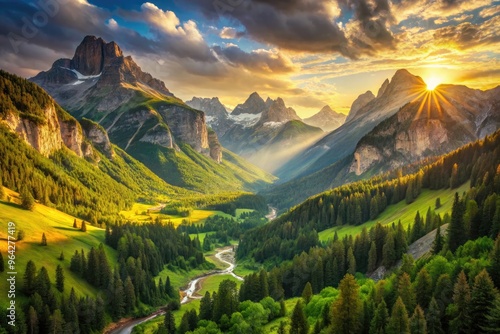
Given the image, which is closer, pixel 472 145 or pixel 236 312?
pixel 236 312

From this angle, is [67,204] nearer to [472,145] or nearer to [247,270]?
[247,270]

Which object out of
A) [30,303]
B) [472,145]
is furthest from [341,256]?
[472,145]

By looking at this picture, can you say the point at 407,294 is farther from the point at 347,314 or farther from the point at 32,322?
the point at 32,322

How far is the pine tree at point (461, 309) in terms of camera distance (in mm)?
54438

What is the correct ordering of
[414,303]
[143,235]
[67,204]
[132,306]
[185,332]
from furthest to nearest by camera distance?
1. [67,204]
2. [143,235]
3. [132,306]
4. [185,332]
5. [414,303]

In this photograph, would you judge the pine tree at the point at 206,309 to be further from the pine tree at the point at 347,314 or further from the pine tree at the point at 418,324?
the pine tree at the point at 418,324

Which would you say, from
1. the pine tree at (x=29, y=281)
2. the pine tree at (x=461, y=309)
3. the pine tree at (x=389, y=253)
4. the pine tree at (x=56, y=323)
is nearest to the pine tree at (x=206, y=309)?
the pine tree at (x=56, y=323)

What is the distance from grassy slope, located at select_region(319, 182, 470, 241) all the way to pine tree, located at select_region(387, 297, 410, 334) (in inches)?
3659

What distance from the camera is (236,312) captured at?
309 feet

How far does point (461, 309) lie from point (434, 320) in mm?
4153

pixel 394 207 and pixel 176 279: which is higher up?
pixel 394 207

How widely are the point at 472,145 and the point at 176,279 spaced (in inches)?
5947

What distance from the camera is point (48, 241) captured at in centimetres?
12650

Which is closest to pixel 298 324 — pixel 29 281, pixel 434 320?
pixel 434 320
